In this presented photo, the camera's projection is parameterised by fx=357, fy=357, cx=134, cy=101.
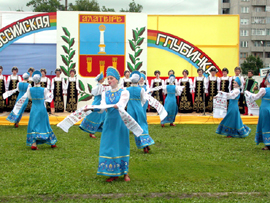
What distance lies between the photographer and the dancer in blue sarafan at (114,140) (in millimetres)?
5062

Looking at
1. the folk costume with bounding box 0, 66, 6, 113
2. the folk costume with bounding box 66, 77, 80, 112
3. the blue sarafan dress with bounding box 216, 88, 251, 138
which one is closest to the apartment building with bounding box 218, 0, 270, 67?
the folk costume with bounding box 66, 77, 80, 112

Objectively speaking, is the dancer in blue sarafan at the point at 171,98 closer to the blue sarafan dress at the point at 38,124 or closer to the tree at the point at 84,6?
the blue sarafan dress at the point at 38,124

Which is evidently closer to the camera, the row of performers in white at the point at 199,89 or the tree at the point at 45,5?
the row of performers in white at the point at 199,89

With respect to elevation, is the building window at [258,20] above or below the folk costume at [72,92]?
above

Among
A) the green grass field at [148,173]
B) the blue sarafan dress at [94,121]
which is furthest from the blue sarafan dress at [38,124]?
the blue sarafan dress at [94,121]

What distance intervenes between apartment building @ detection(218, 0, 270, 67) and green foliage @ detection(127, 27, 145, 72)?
5340cm

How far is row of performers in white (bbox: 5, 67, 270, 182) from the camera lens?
199 inches

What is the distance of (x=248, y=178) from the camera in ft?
17.3

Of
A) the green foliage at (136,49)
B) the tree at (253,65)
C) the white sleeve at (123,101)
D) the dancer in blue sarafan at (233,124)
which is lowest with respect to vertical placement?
the dancer in blue sarafan at (233,124)

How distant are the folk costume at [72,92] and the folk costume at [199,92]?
4.82 meters

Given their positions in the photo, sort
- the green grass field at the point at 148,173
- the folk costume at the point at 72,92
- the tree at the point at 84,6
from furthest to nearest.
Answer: the tree at the point at 84,6 < the folk costume at the point at 72,92 < the green grass field at the point at 148,173

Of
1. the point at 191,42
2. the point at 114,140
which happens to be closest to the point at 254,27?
the point at 191,42

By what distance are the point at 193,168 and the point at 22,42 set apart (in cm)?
1168

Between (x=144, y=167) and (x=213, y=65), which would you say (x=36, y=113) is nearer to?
(x=144, y=167)
